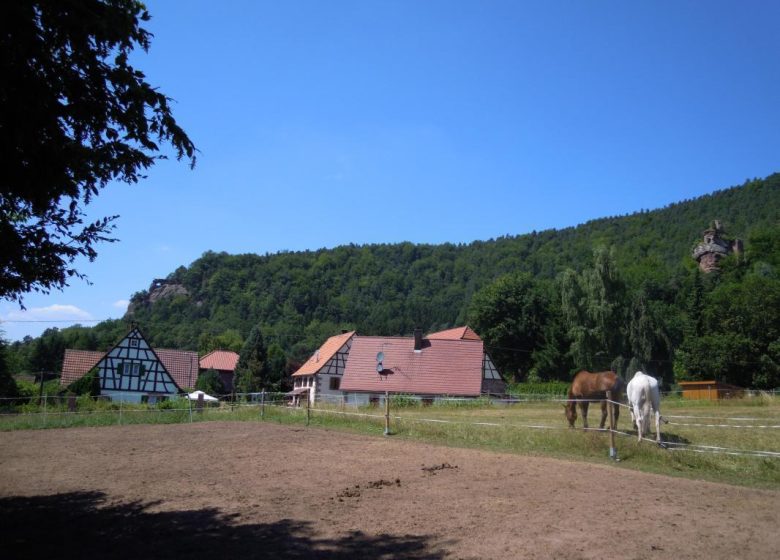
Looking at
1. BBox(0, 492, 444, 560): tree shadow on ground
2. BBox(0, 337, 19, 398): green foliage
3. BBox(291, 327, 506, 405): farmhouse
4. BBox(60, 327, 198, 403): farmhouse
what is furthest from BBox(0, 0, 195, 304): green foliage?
BBox(60, 327, 198, 403): farmhouse

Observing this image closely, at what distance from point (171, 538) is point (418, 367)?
32.7 metres

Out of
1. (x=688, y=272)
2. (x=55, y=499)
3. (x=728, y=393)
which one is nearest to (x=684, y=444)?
(x=55, y=499)

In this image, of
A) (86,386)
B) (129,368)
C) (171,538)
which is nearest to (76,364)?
(129,368)

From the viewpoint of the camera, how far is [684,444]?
11.4m

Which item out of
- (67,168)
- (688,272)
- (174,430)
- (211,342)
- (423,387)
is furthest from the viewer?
(211,342)

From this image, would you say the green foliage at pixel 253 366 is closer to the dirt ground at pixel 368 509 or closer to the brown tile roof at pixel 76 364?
the brown tile roof at pixel 76 364

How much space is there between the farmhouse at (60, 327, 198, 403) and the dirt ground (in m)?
36.3

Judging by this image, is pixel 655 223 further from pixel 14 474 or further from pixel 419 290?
pixel 14 474

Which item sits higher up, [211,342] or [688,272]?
[688,272]

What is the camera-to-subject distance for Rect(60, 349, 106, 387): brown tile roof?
4606 cm

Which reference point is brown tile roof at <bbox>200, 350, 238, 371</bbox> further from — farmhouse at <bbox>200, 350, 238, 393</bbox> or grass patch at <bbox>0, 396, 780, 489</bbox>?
grass patch at <bbox>0, 396, 780, 489</bbox>

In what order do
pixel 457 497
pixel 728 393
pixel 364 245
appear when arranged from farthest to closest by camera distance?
pixel 364 245 < pixel 728 393 < pixel 457 497

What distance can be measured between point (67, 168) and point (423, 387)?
33918 mm

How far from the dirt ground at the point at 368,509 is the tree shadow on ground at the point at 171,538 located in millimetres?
22
